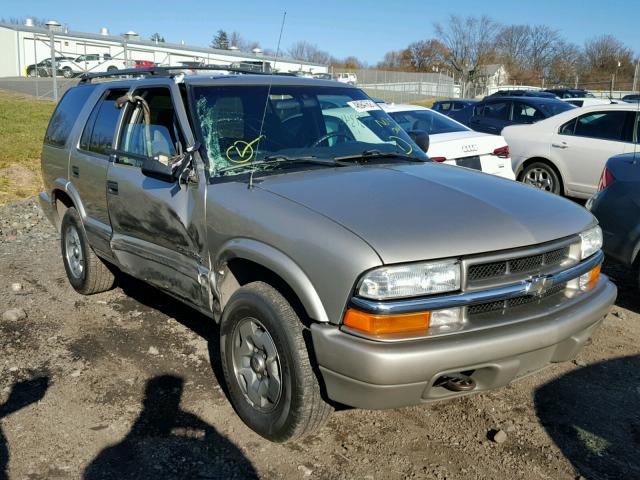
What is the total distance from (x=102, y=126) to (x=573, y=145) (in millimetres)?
6666

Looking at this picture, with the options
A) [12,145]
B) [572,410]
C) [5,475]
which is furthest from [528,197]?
[12,145]

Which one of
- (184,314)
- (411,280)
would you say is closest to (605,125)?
(184,314)

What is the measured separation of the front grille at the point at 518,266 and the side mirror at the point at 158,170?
6.14ft

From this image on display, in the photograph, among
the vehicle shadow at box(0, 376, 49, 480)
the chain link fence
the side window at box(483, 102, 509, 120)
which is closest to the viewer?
the vehicle shadow at box(0, 376, 49, 480)

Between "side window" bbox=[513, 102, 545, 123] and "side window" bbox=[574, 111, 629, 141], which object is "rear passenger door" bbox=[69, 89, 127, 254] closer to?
"side window" bbox=[574, 111, 629, 141]

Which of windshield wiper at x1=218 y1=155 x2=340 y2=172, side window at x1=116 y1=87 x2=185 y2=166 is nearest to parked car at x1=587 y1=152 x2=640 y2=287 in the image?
windshield wiper at x1=218 y1=155 x2=340 y2=172

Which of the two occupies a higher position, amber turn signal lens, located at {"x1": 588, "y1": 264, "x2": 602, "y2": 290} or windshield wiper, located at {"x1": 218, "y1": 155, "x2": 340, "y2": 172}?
windshield wiper, located at {"x1": 218, "y1": 155, "x2": 340, "y2": 172}

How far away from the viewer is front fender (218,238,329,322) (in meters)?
2.89

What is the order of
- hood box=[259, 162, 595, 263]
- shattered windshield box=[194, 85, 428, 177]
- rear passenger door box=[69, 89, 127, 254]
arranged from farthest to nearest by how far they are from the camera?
rear passenger door box=[69, 89, 127, 254]
shattered windshield box=[194, 85, 428, 177]
hood box=[259, 162, 595, 263]

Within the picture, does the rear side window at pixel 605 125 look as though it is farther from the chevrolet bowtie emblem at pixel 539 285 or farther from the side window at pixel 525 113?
the chevrolet bowtie emblem at pixel 539 285

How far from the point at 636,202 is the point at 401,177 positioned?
256 cm

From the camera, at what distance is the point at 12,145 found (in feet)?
45.3

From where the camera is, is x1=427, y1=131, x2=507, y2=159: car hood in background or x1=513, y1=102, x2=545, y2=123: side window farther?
Answer: x1=513, y1=102, x2=545, y2=123: side window

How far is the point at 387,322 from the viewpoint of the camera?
9.09 ft
